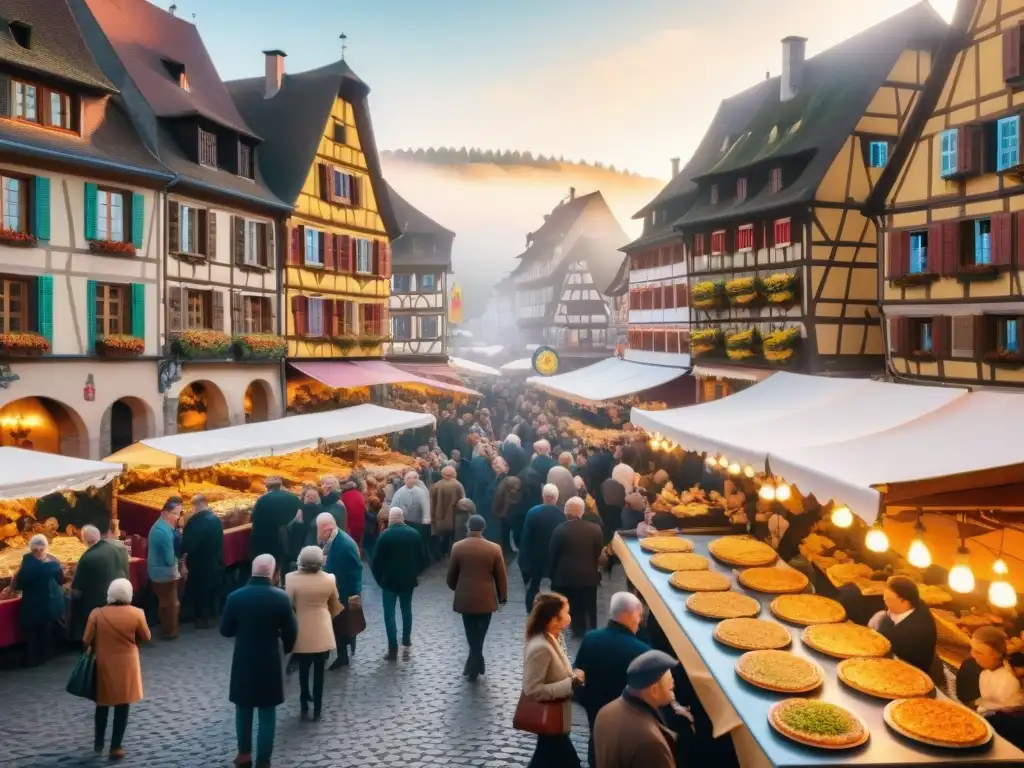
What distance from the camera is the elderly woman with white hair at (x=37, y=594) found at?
9.27 meters

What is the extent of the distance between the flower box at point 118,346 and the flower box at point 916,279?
1516cm

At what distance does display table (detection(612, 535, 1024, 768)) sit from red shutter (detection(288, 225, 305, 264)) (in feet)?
63.3

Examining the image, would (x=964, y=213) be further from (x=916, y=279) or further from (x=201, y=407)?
(x=201, y=407)

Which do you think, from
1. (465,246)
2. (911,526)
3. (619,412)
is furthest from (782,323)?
(465,246)

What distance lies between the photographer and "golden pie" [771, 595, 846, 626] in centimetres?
686

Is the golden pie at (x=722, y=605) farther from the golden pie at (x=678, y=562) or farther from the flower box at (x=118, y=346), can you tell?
the flower box at (x=118, y=346)

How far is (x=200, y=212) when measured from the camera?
2111 cm

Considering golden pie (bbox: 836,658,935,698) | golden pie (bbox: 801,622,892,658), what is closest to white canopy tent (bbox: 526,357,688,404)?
golden pie (bbox: 801,622,892,658)

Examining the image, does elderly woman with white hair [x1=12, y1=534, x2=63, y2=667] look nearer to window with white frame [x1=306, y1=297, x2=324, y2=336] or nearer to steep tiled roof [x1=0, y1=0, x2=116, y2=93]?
steep tiled roof [x1=0, y1=0, x2=116, y2=93]

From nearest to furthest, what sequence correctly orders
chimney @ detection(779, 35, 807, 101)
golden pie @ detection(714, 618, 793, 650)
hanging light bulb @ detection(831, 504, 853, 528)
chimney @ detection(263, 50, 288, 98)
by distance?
golden pie @ detection(714, 618, 793, 650) → hanging light bulb @ detection(831, 504, 853, 528) → chimney @ detection(779, 35, 807, 101) → chimney @ detection(263, 50, 288, 98)

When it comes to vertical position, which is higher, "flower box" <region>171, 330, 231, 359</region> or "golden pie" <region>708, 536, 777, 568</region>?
"flower box" <region>171, 330, 231, 359</region>

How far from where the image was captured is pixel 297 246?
24797 mm

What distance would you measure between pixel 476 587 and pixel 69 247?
43.1 feet

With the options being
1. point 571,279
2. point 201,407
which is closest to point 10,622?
point 201,407
